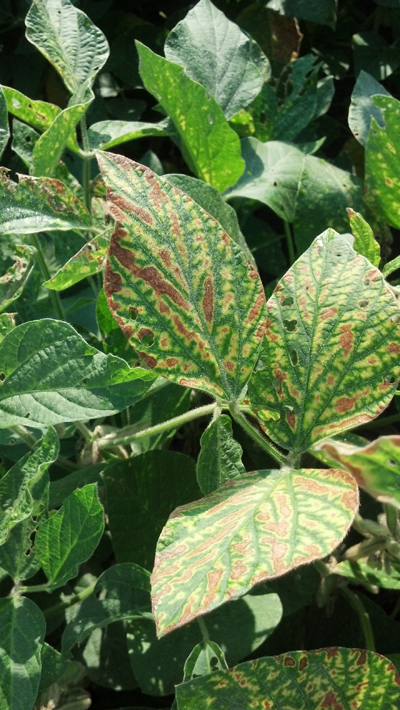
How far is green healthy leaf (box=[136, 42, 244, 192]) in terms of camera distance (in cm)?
82

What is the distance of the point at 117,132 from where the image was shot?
3.14 feet

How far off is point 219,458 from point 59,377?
0.15 m

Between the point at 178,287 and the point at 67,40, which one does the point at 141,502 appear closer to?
the point at 178,287

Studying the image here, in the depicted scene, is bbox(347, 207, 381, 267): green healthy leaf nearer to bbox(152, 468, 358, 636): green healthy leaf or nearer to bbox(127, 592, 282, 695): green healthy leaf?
bbox(152, 468, 358, 636): green healthy leaf

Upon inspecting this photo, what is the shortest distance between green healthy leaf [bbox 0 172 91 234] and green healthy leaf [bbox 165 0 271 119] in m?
0.28

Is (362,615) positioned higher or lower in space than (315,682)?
lower

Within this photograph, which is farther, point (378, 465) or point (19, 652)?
point (19, 652)

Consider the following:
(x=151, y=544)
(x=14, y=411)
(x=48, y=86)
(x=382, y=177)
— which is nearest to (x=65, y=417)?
(x=14, y=411)

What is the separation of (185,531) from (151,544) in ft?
1.14

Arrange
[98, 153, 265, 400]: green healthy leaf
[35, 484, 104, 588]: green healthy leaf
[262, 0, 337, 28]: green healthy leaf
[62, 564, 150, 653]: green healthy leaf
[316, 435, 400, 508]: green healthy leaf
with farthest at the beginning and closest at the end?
[262, 0, 337, 28]: green healthy leaf, [62, 564, 150, 653]: green healthy leaf, [35, 484, 104, 588]: green healthy leaf, [98, 153, 265, 400]: green healthy leaf, [316, 435, 400, 508]: green healthy leaf

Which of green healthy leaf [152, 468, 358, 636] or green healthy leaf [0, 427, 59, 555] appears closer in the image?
green healthy leaf [152, 468, 358, 636]

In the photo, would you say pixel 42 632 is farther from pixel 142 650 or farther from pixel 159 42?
pixel 159 42

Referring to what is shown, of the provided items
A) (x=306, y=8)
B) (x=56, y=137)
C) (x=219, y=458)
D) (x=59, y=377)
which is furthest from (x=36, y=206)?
(x=306, y=8)

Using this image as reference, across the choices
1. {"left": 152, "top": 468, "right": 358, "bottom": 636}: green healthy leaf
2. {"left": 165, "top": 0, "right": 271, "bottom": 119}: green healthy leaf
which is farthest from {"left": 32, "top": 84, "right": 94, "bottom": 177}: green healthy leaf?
{"left": 152, "top": 468, "right": 358, "bottom": 636}: green healthy leaf
